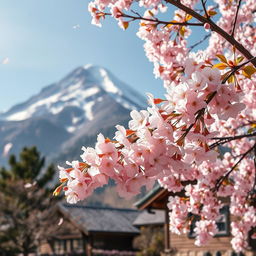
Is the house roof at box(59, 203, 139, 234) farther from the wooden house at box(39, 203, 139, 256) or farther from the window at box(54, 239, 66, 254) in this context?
the window at box(54, 239, 66, 254)

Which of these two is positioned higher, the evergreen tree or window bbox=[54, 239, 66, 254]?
the evergreen tree

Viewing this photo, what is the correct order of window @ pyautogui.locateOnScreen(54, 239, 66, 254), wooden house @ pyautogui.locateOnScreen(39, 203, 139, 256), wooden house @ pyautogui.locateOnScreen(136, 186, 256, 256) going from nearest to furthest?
wooden house @ pyautogui.locateOnScreen(136, 186, 256, 256) → wooden house @ pyautogui.locateOnScreen(39, 203, 139, 256) → window @ pyautogui.locateOnScreen(54, 239, 66, 254)

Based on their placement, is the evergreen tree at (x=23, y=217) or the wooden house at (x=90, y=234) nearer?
the evergreen tree at (x=23, y=217)

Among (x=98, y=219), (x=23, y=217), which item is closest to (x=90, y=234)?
(x=98, y=219)

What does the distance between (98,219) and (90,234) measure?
102 inches

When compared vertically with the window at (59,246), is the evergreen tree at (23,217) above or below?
above

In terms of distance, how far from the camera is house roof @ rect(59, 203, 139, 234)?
30.0 metres

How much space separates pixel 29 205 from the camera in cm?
2955

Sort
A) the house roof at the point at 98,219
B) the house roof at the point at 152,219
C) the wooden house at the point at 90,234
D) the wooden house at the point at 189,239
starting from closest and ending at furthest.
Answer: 1. the wooden house at the point at 189,239
2. the house roof at the point at 152,219
3. the wooden house at the point at 90,234
4. the house roof at the point at 98,219

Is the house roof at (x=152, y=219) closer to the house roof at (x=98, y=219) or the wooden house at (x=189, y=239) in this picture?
the house roof at (x=98, y=219)

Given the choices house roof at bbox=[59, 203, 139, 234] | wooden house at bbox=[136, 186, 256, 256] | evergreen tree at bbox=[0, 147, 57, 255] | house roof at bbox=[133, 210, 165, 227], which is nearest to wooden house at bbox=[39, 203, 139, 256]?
house roof at bbox=[59, 203, 139, 234]

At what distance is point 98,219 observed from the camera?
105 ft

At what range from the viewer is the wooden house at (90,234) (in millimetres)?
29625

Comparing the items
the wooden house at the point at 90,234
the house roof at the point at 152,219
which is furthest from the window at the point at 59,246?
the house roof at the point at 152,219
